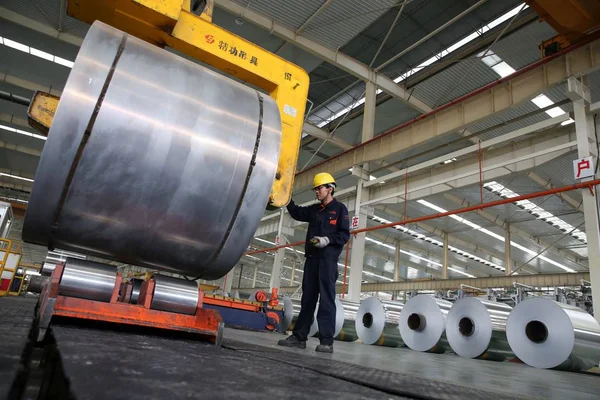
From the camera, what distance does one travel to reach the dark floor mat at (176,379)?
771 millimetres

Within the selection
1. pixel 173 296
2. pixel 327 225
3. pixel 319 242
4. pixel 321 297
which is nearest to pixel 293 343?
pixel 321 297

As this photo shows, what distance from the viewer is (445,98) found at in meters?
9.83

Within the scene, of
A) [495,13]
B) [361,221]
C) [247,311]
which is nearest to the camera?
[247,311]

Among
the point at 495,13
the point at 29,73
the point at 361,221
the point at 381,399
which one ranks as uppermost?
the point at 495,13

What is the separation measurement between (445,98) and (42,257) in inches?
1378

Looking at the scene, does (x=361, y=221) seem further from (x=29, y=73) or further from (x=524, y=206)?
(x=29, y=73)

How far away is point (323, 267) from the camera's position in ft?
10.5

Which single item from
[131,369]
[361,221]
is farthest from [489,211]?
[131,369]

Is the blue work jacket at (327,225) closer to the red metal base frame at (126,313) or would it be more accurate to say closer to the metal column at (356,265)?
the red metal base frame at (126,313)

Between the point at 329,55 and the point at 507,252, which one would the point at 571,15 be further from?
the point at 507,252

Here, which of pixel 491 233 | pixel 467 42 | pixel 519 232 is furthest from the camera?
pixel 491 233

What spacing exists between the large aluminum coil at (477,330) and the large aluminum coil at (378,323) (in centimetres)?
86

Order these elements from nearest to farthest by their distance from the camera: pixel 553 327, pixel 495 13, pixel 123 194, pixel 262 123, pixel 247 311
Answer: pixel 123 194 < pixel 262 123 < pixel 553 327 < pixel 247 311 < pixel 495 13

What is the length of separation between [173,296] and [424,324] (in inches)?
151
